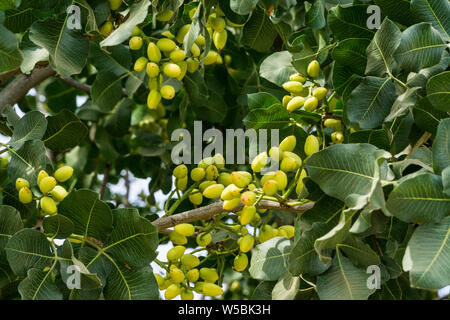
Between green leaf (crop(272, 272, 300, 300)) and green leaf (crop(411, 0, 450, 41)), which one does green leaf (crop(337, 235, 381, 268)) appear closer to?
green leaf (crop(272, 272, 300, 300))

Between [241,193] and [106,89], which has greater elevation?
[241,193]

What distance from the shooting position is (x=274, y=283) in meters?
1.28

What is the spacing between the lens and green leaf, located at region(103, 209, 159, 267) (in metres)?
1.21

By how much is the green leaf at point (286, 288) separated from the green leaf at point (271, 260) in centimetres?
2

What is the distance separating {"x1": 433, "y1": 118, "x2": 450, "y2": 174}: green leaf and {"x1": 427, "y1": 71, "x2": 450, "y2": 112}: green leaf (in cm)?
10

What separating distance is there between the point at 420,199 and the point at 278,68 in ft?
1.91

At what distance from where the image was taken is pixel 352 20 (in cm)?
134

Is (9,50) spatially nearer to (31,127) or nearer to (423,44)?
(31,127)

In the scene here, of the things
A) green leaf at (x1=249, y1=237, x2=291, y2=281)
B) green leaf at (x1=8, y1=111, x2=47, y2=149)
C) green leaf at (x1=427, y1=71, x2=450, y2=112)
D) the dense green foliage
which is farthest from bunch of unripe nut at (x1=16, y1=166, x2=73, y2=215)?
green leaf at (x1=427, y1=71, x2=450, y2=112)

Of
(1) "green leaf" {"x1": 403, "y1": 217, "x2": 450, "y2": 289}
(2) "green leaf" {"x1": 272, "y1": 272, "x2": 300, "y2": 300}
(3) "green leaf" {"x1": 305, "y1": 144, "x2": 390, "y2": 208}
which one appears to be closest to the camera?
(1) "green leaf" {"x1": 403, "y1": 217, "x2": 450, "y2": 289}

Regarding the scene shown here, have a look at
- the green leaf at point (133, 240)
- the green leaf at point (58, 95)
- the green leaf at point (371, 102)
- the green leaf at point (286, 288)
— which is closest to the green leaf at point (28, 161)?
the green leaf at point (133, 240)

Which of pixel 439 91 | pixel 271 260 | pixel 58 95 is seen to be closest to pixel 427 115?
pixel 439 91

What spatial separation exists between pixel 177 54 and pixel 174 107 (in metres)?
0.74

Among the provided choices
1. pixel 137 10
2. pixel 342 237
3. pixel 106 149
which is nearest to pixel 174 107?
pixel 106 149
